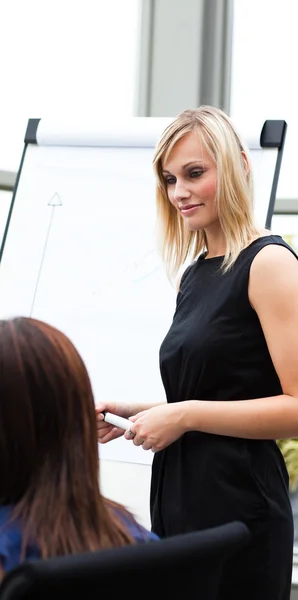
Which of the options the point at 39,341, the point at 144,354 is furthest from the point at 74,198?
the point at 39,341

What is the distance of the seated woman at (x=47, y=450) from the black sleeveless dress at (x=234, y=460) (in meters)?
0.61

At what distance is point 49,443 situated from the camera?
923mm

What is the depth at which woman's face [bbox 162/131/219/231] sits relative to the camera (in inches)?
63.7

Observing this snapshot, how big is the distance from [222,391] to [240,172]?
1.35ft

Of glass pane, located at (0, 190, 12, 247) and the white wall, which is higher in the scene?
glass pane, located at (0, 190, 12, 247)

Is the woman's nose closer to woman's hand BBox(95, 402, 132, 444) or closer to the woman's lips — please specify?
the woman's lips

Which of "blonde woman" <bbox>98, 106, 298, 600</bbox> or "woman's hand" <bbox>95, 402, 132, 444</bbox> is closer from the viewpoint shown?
"blonde woman" <bbox>98, 106, 298, 600</bbox>

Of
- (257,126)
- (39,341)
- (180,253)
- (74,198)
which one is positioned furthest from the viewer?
(74,198)

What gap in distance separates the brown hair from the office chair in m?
0.11

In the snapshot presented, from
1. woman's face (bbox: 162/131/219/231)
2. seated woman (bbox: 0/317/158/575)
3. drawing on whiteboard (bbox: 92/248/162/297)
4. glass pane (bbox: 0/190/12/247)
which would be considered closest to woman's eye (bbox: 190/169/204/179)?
woman's face (bbox: 162/131/219/231)

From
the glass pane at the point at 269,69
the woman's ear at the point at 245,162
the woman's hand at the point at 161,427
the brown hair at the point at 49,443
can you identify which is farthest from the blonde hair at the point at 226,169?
the glass pane at the point at 269,69

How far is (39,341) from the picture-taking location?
0.94 m

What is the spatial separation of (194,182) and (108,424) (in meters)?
0.50

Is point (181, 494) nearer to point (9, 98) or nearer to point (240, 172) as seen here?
point (240, 172)
